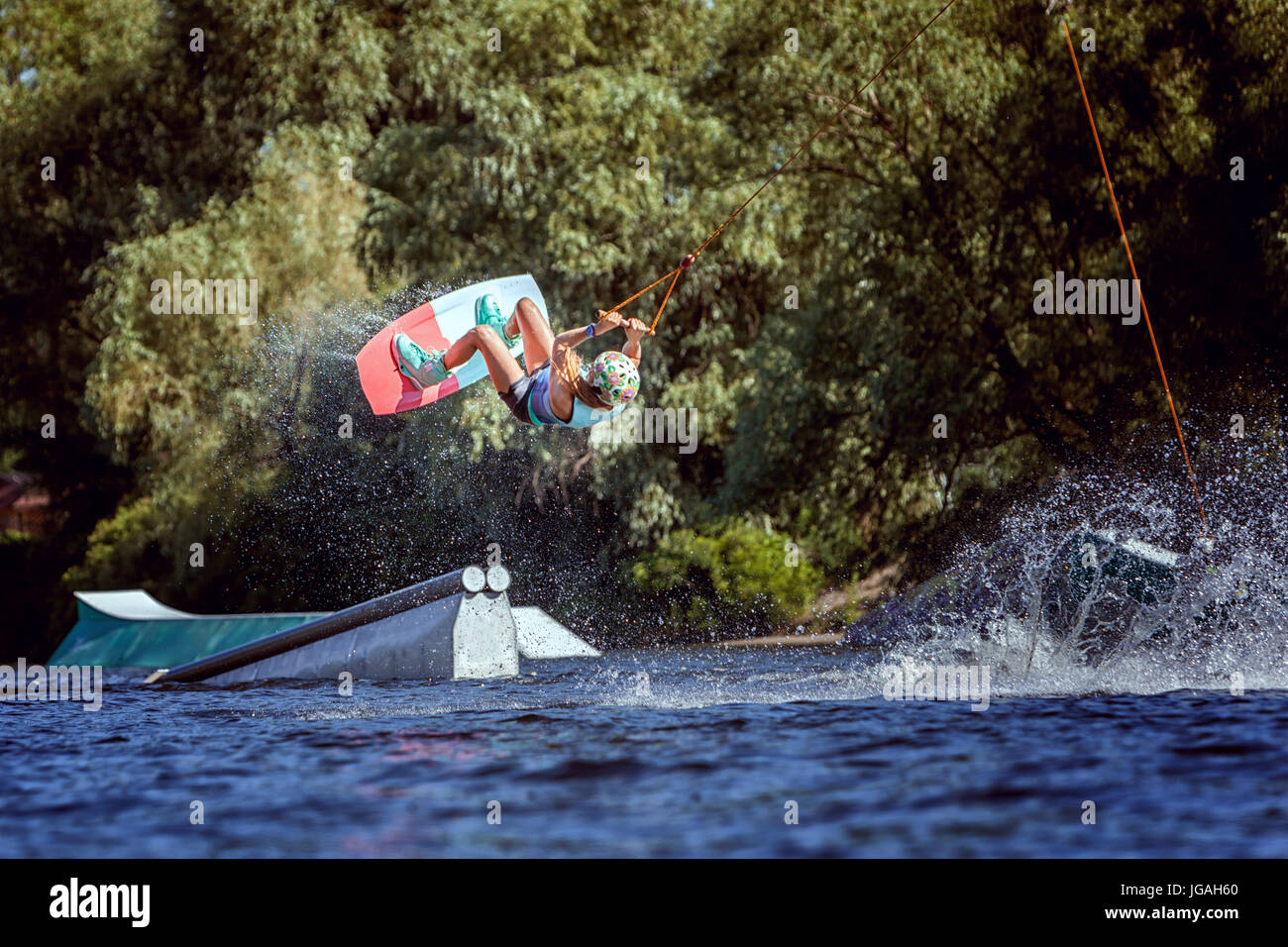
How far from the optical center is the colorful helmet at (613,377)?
976 centimetres

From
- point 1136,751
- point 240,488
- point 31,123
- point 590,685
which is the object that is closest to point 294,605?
point 240,488

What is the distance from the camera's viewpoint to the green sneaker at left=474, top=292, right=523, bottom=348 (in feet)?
36.0

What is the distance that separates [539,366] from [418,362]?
42.8 inches

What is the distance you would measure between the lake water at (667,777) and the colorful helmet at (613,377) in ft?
6.71

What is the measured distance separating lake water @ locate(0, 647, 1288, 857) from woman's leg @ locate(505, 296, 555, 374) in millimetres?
2419

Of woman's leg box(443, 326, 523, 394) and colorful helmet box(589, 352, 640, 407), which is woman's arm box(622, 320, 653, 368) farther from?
woman's leg box(443, 326, 523, 394)

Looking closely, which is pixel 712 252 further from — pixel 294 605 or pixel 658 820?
pixel 658 820

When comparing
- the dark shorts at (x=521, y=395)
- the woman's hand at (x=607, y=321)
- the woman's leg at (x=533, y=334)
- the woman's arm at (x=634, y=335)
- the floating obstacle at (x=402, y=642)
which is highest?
the woman's leg at (x=533, y=334)

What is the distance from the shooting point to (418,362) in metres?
11.1

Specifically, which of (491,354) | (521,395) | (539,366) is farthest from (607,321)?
(491,354)

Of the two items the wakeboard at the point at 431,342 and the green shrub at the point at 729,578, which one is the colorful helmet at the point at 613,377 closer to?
the wakeboard at the point at 431,342

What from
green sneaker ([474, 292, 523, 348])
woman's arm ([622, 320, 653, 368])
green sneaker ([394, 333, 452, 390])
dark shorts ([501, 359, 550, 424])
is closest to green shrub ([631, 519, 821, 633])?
green sneaker ([394, 333, 452, 390])

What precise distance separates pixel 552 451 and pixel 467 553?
8.35 feet

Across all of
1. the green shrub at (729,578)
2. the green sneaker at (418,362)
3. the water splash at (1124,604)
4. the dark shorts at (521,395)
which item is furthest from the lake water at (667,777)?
the green shrub at (729,578)
